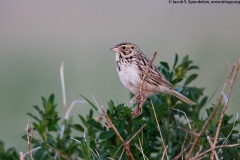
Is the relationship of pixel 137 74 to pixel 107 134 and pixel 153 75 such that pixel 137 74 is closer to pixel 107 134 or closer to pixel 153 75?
pixel 153 75

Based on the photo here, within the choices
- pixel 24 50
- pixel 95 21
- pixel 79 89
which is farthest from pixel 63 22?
pixel 79 89

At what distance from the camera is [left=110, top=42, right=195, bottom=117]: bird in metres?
6.13

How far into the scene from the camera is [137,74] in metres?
6.46

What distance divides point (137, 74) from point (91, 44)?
4391mm

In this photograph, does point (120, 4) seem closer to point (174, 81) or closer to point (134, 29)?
point (134, 29)

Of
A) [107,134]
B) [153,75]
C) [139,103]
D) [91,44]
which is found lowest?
[107,134]

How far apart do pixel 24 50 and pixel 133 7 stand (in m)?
2.87

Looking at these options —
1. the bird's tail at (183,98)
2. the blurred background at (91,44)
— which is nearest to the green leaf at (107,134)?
the bird's tail at (183,98)

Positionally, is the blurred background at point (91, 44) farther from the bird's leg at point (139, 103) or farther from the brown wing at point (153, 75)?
the bird's leg at point (139, 103)

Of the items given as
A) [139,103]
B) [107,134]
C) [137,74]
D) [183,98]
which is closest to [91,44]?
[137,74]

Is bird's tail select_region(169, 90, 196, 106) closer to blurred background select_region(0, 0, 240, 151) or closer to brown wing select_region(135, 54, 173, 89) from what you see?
brown wing select_region(135, 54, 173, 89)

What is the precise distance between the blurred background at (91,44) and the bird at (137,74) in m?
0.99

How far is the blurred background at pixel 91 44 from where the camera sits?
8344mm

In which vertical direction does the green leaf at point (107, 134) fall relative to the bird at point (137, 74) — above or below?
below
